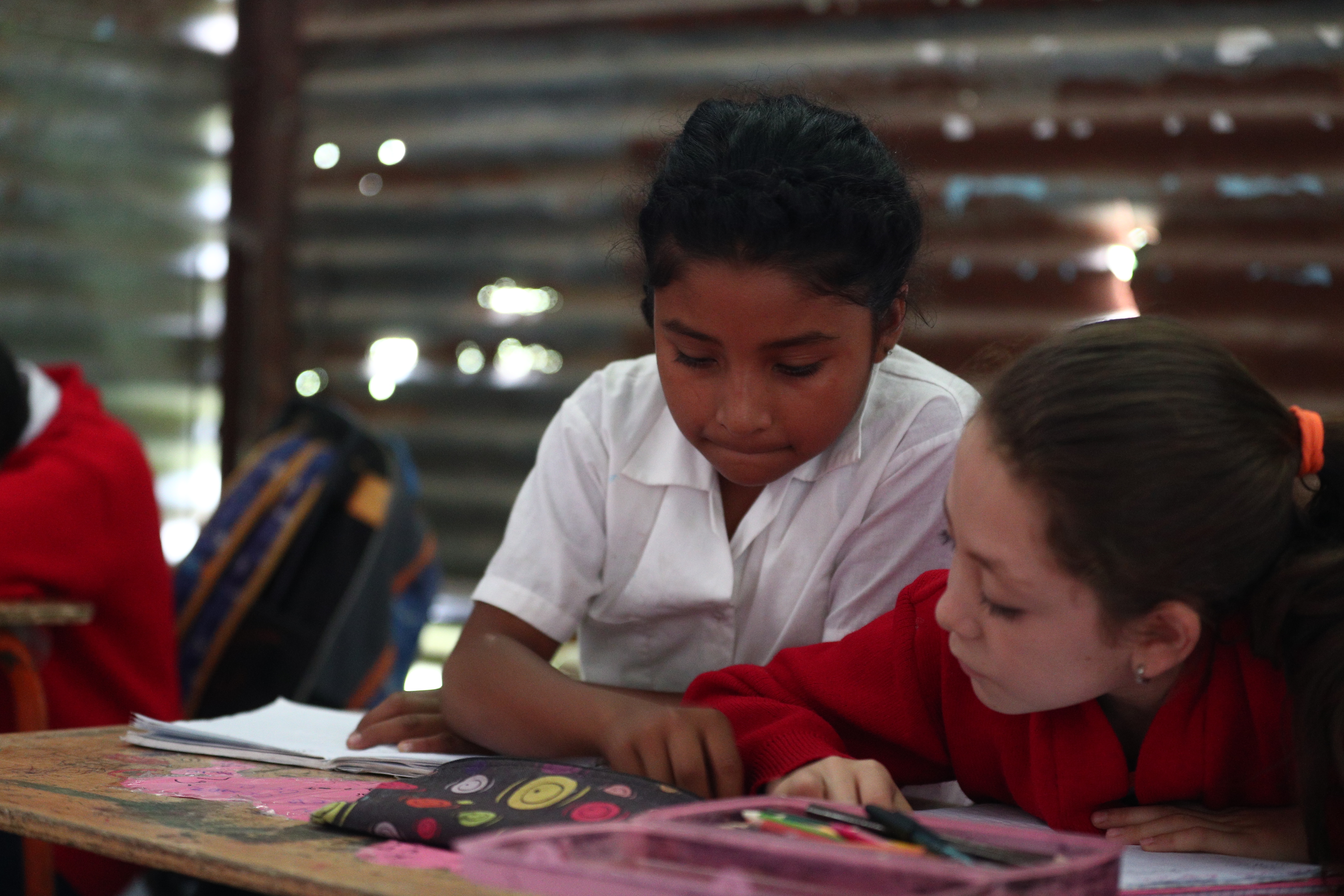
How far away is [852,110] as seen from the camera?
2.38 metres

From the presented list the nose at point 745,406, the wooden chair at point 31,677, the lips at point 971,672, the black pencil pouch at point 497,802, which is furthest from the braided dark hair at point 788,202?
the wooden chair at point 31,677

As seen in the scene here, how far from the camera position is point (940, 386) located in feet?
4.64

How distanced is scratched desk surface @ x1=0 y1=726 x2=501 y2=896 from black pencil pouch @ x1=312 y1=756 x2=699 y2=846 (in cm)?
2

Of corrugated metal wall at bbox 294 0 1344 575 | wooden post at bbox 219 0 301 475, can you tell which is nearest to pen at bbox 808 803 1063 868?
corrugated metal wall at bbox 294 0 1344 575

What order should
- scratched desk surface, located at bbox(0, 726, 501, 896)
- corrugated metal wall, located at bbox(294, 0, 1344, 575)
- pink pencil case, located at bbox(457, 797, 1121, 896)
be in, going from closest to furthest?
pink pencil case, located at bbox(457, 797, 1121, 896) < scratched desk surface, located at bbox(0, 726, 501, 896) < corrugated metal wall, located at bbox(294, 0, 1344, 575)

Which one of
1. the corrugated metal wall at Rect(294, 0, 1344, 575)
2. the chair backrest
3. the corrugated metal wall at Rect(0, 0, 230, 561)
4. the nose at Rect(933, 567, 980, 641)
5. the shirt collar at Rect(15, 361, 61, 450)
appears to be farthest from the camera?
the corrugated metal wall at Rect(0, 0, 230, 561)

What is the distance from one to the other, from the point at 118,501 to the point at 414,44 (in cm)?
215

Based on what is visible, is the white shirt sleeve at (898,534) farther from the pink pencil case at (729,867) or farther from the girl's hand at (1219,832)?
the pink pencil case at (729,867)

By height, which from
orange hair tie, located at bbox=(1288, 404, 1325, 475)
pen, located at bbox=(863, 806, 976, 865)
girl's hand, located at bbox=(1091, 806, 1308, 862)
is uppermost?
orange hair tie, located at bbox=(1288, 404, 1325, 475)

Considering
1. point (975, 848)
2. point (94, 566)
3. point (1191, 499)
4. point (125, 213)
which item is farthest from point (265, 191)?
point (975, 848)

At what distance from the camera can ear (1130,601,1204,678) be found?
91 cm

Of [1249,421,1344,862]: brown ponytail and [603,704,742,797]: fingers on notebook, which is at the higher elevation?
[1249,421,1344,862]: brown ponytail

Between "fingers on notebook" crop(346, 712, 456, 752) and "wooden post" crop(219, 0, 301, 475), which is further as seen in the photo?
"wooden post" crop(219, 0, 301, 475)

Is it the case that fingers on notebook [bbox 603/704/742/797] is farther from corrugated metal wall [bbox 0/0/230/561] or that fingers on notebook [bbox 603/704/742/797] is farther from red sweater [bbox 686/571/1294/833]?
corrugated metal wall [bbox 0/0/230/561]
